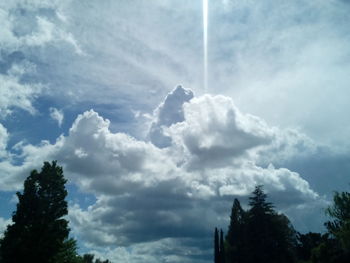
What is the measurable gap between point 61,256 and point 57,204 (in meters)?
5.32

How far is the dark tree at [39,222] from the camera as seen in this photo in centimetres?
2767

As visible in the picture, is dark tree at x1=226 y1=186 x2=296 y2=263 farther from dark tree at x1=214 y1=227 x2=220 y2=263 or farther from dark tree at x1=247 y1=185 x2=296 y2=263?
dark tree at x1=214 y1=227 x2=220 y2=263

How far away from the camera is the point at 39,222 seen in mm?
29109

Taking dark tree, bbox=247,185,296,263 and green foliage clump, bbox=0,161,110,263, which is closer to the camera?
green foliage clump, bbox=0,161,110,263

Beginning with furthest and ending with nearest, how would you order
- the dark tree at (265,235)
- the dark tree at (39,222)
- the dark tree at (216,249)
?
the dark tree at (216,249)
the dark tree at (265,235)
the dark tree at (39,222)

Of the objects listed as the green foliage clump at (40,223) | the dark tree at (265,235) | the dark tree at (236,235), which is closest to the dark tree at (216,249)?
the dark tree at (236,235)

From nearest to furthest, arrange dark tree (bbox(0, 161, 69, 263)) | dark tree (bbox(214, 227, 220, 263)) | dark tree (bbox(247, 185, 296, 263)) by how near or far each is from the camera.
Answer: dark tree (bbox(0, 161, 69, 263)) < dark tree (bbox(247, 185, 296, 263)) < dark tree (bbox(214, 227, 220, 263))

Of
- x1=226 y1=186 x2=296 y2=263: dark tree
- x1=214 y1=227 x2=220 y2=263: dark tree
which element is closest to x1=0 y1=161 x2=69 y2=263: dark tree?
Answer: x1=226 y1=186 x2=296 y2=263: dark tree

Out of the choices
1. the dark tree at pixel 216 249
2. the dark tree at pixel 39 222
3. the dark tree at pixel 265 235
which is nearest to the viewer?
the dark tree at pixel 39 222

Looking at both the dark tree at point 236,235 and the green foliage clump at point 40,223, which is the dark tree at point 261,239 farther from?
the green foliage clump at point 40,223

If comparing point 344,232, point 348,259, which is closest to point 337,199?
point 344,232

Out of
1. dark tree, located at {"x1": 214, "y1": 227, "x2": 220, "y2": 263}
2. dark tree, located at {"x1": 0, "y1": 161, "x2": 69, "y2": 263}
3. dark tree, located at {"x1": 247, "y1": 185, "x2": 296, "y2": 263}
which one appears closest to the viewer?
dark tree, located at {"x1": 0, "y1": 161, "x2": 69, "y2": 263}

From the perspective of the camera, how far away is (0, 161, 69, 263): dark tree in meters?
27.7

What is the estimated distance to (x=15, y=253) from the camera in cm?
2747
